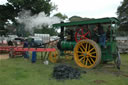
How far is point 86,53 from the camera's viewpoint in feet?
20.4

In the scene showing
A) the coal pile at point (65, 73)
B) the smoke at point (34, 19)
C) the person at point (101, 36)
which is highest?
the smoke at point (34, 19)

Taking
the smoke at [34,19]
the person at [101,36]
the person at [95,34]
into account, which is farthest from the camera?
the smoke at [34,19]

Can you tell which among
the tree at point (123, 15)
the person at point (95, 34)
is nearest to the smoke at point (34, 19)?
the person at point (95, 34)

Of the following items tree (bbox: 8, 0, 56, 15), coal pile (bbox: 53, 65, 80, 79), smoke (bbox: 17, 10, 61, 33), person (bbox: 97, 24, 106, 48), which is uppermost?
tree (bbox: 8, 0, 56, 15)

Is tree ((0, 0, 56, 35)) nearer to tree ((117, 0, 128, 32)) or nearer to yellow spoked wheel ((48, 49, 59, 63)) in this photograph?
yellow spoked wheel ((48, 49, 59, 63))

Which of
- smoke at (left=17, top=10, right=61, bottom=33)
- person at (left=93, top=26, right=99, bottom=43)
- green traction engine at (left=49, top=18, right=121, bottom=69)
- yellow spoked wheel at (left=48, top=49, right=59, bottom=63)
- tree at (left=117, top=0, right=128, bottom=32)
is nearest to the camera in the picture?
green traction engine at (left=49, top=18, right=121, bottom=69)

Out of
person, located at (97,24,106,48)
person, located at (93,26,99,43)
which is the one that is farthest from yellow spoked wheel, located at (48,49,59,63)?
person, located at (97,24,106,48)

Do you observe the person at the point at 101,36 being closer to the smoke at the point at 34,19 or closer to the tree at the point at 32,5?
the smoke at the point at 34,19

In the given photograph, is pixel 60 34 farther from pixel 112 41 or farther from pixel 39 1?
pixel 39 1

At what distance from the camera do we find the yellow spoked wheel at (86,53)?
6.01 metres

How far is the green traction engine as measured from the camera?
235 inches

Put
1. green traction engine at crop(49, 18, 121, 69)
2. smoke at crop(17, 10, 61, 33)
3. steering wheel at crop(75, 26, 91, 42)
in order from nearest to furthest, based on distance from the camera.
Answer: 1. green traction engine at crop(49, 18, 121, 69)
2. steering wheel at crop(75, 26, 91, 42)
3. smoke at crop(17, 10, 61, 33)

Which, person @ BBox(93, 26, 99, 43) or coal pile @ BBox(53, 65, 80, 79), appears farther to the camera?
person @ BBox(93, 26, 99, 43)

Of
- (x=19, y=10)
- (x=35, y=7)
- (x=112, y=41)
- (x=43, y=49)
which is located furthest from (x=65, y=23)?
(x=19, y=10)
